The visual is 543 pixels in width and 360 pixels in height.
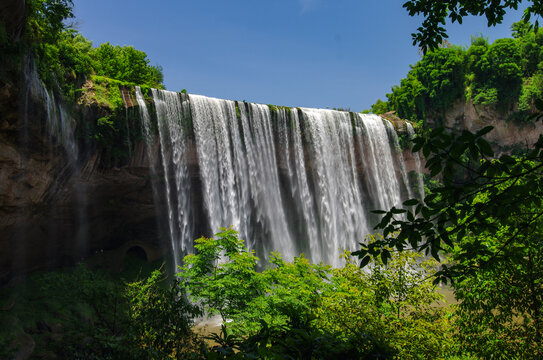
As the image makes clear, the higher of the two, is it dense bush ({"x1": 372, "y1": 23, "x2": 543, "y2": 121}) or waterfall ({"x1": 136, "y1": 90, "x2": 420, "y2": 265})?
dense bush ({"x1": 372, "y1": 23, "x2": 543, "y2": 121})

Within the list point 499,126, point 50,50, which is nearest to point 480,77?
point 499,126

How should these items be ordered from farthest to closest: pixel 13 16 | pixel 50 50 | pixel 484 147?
pixel 50 50
pixel 13 16
pixel 484 147

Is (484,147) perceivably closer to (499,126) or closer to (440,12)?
(440,12)

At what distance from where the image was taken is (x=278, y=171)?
78.9 feet

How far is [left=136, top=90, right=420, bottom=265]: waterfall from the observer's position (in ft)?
65.1

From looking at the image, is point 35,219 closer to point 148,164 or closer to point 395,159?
point 148,164

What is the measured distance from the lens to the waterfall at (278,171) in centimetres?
1983

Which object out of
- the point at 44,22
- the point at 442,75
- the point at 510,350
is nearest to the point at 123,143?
the point at 44,22

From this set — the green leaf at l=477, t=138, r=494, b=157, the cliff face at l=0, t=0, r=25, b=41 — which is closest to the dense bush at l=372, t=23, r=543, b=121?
the cliff face at l=0, t=0, r=25, b=41

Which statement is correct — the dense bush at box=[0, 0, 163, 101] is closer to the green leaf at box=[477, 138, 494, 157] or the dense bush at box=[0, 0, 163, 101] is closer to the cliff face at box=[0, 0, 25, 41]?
the cliff face at box=[0, 0, 25, 41]

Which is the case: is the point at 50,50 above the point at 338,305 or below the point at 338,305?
above

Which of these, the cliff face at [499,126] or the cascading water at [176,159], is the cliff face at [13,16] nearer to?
the cascading water at [176,159]

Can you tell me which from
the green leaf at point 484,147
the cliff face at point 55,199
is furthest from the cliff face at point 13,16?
the green leaf at point 484,147

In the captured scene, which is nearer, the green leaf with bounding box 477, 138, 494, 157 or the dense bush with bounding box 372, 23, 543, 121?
the green leaf with bounding box 477, 138, 494, 157
